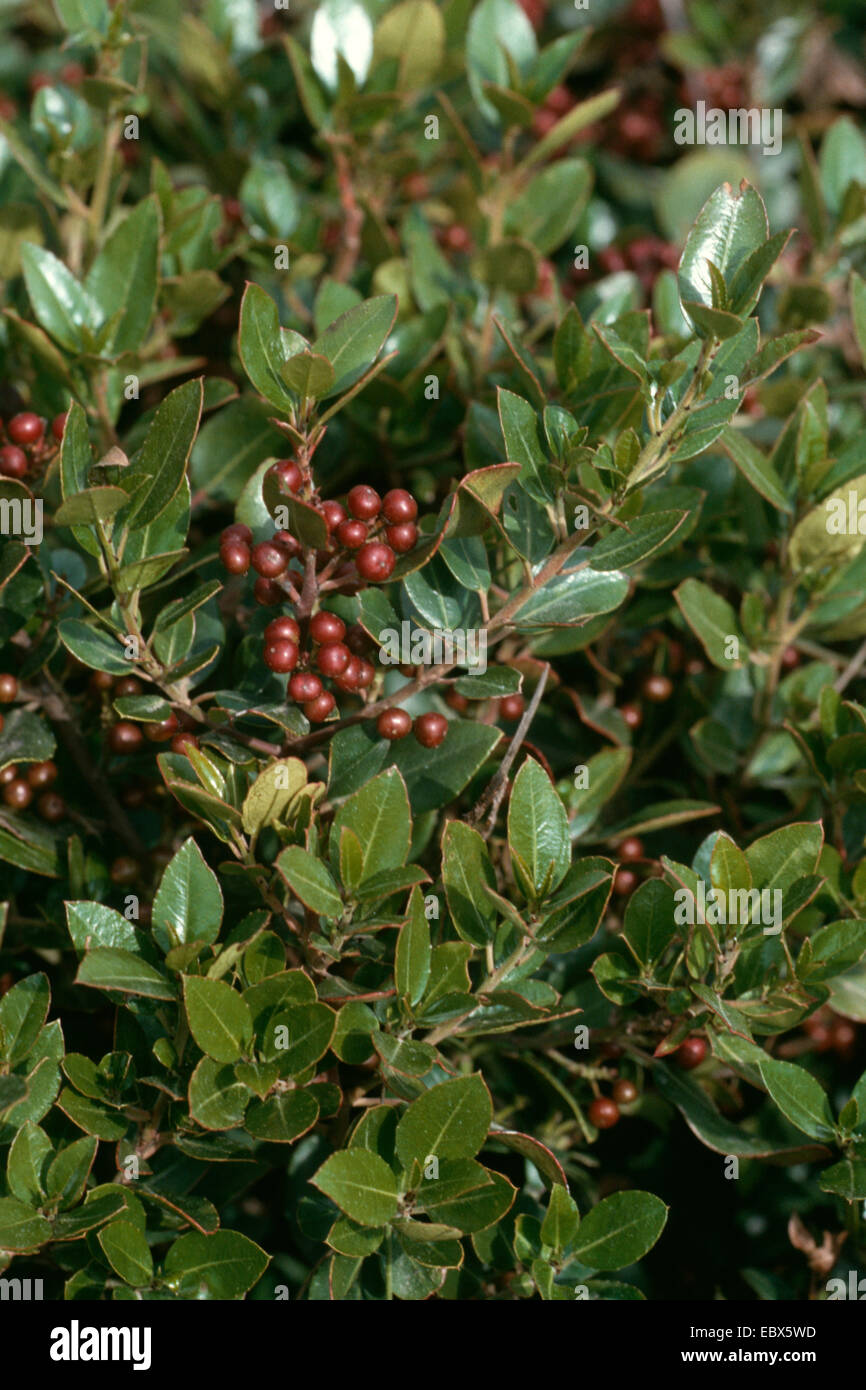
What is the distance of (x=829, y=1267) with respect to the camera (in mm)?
1400

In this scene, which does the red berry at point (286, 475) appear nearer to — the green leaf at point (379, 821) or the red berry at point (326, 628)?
the red berry at point (326, 628)

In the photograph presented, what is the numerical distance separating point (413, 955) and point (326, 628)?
33cm

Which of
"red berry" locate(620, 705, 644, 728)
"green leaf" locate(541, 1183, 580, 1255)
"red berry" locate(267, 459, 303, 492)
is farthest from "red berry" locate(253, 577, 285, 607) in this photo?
"green leaf" locate(541, 1183, 580, 1255)

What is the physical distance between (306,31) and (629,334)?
1.29m

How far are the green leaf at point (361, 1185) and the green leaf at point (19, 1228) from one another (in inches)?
11.0

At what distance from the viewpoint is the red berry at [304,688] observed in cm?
119

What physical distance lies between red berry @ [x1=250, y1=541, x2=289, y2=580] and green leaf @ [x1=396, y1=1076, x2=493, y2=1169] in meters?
0.51

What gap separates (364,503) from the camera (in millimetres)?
1198

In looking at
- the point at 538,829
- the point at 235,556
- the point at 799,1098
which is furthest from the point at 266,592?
the point at 799,1098

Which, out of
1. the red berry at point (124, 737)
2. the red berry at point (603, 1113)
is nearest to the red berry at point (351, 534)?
the red berry at point (124, 737)

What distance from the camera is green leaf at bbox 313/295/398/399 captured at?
120 cm

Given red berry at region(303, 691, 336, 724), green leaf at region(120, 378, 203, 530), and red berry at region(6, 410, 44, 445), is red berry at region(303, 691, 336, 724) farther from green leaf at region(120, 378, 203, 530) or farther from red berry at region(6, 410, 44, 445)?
red berry at region(6, 410, 44, 445)

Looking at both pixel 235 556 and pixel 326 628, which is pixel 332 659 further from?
pixel 235 556
